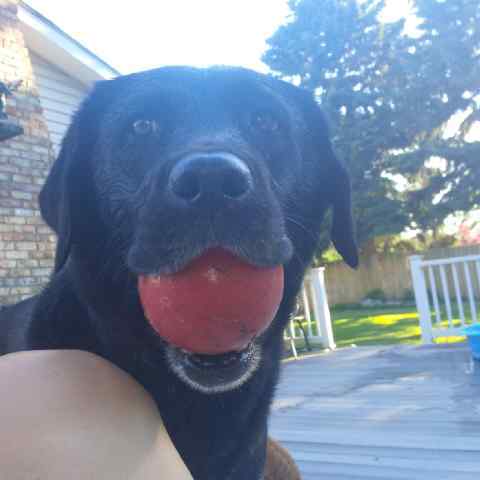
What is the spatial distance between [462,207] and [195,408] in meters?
20.4

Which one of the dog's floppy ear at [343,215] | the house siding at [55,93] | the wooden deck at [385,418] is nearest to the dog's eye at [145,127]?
the dog's floppy ear at [343,215]

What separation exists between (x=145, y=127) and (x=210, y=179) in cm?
60

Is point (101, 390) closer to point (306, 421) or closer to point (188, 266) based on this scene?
point (188, 266)

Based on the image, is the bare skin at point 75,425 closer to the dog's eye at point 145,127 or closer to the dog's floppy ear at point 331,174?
the dog's eye at point 145,127

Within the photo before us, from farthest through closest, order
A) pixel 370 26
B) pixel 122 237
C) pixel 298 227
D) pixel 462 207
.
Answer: pixel 370 26
pixel 462 207
pixel 298 227
pixel 122 237

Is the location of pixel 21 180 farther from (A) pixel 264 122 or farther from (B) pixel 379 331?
(B) pixel 379 331

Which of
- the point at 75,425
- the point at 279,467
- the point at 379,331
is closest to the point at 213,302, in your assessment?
the point at 75,425

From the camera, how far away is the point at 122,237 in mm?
1654

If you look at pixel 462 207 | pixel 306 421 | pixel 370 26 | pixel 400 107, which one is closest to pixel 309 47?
pixel 370 26

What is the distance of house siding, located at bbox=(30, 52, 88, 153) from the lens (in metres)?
6.74

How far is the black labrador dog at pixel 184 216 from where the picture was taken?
4.37ft

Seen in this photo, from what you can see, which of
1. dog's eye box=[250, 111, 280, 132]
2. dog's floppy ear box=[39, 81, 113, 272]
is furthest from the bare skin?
dog's eye box=[250, 111, 280, 132]

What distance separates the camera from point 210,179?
1.27m

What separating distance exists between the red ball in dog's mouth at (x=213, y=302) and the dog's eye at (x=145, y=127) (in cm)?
61
